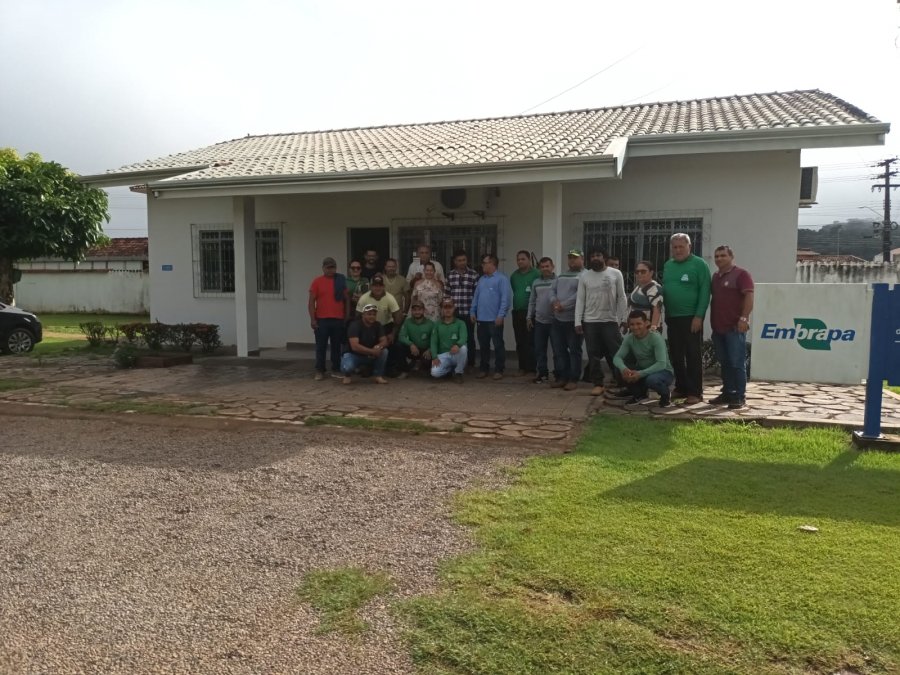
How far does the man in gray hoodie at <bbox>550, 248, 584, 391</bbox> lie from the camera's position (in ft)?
25.7

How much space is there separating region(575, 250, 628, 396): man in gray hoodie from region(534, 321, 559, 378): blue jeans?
1.75 feet

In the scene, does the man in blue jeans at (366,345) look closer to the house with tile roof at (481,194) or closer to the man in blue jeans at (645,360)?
the house with tile roof at (481,194)

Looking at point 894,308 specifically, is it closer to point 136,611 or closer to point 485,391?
point 485,391

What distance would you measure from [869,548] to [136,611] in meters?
3.49

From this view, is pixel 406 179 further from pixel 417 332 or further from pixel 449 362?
pixel 449 362

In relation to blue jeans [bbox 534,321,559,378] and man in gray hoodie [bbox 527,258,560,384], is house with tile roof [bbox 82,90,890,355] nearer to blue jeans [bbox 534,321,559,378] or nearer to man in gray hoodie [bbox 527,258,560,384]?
man in gray hoodie [bbox 527,258,560,384]

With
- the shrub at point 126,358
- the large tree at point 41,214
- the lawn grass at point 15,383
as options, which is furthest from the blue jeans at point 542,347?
the large tree at point 41,214

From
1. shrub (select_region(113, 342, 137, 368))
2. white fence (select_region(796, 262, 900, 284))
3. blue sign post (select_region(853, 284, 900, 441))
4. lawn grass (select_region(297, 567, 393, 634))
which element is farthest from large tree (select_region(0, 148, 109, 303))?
white fence (select_region(796, 262, 900, 284))

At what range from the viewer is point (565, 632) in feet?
8.93

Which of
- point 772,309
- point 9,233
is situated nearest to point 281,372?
point 772,309

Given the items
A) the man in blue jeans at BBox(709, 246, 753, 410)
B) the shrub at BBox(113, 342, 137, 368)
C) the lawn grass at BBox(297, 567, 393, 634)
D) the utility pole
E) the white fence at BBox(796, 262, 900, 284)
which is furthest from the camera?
the utility pole

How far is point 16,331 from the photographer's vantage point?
12.8 meters

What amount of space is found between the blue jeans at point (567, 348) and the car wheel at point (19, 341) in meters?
10.3

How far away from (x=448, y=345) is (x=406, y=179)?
2.30m
